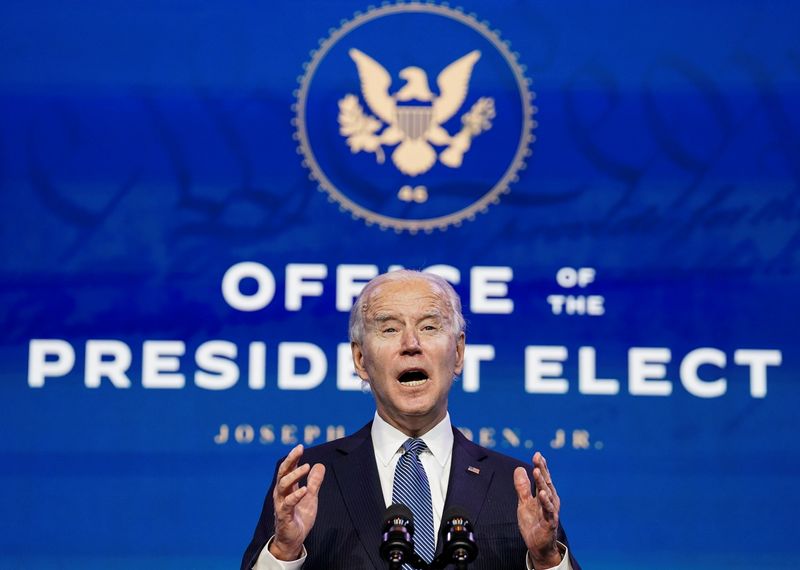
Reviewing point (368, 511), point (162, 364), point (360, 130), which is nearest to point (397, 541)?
point (368, 511)

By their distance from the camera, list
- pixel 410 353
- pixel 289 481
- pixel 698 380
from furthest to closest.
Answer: pixel 698 380 → pixel 410 353 → pixel 289 481

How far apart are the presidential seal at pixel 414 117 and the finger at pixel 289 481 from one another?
181cm

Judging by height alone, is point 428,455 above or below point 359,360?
below

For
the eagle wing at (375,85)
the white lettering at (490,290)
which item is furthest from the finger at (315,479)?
the eagle wing at (375,85)

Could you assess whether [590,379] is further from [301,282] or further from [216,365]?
[216,365]

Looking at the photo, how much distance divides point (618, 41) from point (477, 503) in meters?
2.06

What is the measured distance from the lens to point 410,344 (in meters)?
2.52

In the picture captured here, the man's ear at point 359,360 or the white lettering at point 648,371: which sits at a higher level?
the white lettering at point 648,371

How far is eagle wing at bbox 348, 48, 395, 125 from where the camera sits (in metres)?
3.88

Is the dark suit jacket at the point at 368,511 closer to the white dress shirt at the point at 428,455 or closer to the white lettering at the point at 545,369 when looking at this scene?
the white dress shirt at the point at 428,455

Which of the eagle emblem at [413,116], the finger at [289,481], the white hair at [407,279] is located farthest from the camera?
the eagle emblem at [413,116]

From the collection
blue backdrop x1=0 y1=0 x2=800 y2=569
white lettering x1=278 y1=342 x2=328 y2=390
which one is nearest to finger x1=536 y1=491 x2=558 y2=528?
blue backdrop x1=0 y1=0 x2=800 y2=569

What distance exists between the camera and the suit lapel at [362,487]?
237cm

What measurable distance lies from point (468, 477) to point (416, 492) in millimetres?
125
